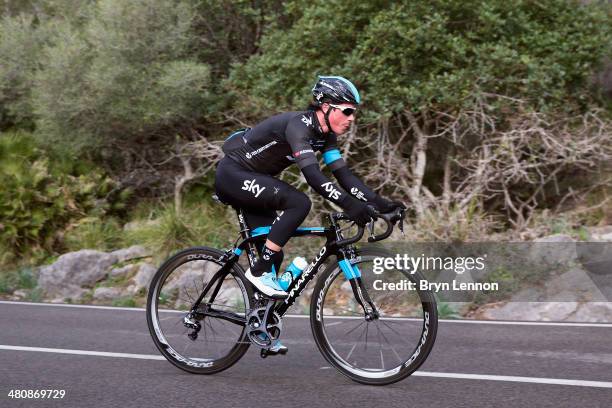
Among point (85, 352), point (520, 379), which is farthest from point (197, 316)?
point (520, 379)

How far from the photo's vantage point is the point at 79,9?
1502cm

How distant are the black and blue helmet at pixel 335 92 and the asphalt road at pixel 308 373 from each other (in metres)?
2.02

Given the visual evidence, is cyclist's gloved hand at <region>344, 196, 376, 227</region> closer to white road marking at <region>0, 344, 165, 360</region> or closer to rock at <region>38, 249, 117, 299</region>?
white road marking at <region>0, 344, 165, 360</region>

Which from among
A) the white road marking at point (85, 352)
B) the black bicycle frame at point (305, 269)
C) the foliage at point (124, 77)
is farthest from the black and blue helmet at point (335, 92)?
the foliage at point (124, 77)

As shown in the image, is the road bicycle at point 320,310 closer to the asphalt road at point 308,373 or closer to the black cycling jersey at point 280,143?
the asphalt road at point 308,373

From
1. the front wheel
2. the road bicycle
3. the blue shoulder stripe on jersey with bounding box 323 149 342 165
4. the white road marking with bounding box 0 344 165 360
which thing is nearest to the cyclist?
the blue shoulder stripe on jersey with bounding box 323 149 342 165

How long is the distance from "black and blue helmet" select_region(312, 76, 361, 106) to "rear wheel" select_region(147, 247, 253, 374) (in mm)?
1456

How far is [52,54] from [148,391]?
9326 millimetres

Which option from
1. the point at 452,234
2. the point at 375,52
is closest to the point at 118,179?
the point at 375,52

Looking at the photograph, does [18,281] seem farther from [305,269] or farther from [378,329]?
[378,329]

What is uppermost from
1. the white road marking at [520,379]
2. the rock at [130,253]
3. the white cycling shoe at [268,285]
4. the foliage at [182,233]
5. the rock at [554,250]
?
the white cycling shoe at [268,285]

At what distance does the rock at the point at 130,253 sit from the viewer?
12.2 metres

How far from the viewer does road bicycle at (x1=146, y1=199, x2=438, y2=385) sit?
541cm

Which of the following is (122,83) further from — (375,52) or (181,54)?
(375,52)
